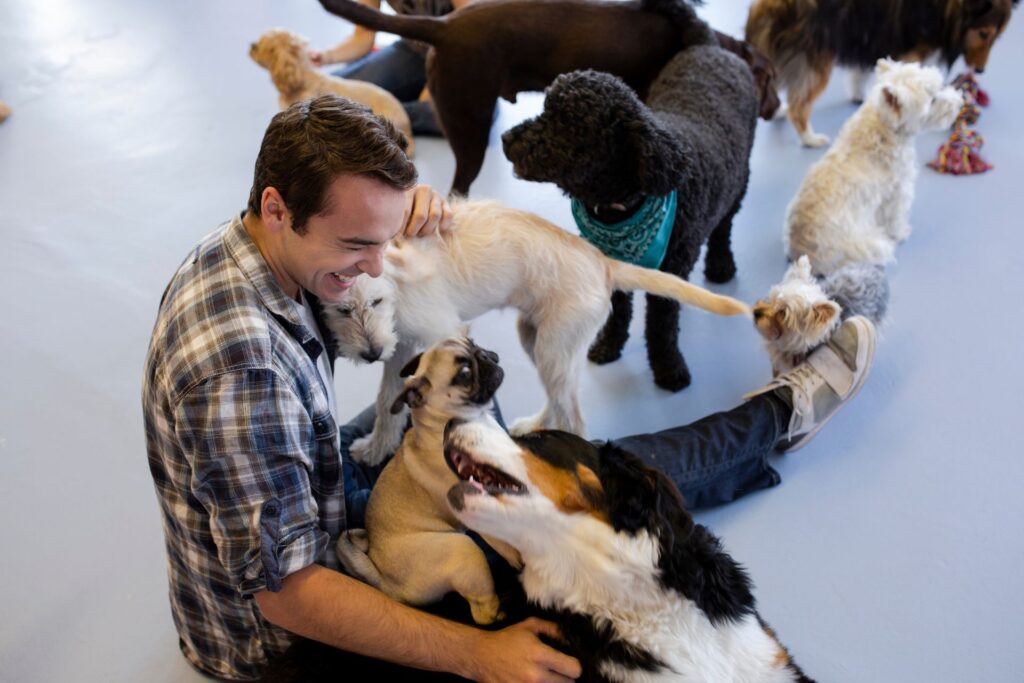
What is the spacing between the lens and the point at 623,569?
125 centimetres

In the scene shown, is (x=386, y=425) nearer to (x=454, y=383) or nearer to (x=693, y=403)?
(x=454, y=383)

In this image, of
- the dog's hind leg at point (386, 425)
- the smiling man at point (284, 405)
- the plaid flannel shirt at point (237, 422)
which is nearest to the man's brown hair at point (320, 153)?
the smiling man at point (284, 405)

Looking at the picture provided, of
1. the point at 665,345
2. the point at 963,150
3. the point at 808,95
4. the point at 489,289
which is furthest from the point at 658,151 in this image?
the point at 963,150

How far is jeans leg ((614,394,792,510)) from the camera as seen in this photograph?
6.45 ft

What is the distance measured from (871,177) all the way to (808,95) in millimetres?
852

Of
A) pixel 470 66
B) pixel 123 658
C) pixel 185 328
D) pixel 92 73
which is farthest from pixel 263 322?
pixel 92 73

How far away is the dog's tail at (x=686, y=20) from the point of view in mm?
2643

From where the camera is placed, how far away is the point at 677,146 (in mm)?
1957

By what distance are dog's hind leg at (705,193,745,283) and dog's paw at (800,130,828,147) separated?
3.29 ft

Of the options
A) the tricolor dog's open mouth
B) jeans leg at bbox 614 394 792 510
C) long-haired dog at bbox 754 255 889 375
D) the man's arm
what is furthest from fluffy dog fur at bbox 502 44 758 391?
the man's arm

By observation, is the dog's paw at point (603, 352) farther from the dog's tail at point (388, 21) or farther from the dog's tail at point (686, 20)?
the dog's tail at point (388, 21)

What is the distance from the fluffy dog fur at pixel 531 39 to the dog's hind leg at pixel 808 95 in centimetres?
101

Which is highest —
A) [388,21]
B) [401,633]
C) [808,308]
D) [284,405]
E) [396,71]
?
[388,21]

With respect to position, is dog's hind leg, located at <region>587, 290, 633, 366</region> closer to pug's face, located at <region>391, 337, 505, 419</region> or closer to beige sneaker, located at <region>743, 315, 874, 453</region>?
beige sneaker, located at <region>743, 315, 874, 453</region>
